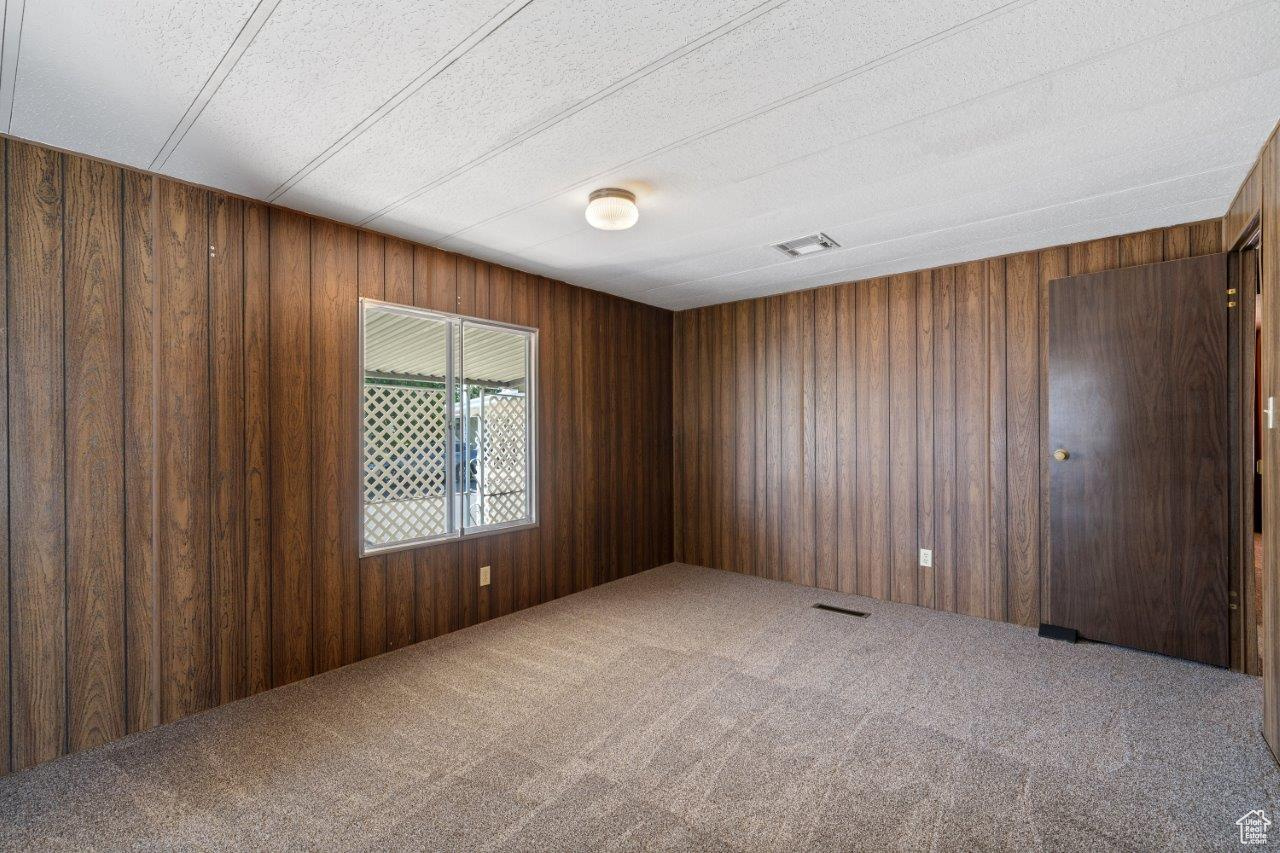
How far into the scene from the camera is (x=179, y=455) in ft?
7.60

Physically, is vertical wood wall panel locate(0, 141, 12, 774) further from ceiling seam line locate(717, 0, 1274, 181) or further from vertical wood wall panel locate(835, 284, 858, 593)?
vertical wood wall panel locate(835, 284, 858, 593)

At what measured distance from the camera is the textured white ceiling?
1434mm

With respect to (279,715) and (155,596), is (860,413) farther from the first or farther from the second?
(155,596)

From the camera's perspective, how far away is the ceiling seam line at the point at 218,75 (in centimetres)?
139

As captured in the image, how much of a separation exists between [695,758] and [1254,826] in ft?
5.30

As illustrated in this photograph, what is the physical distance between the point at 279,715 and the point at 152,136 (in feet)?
7.26

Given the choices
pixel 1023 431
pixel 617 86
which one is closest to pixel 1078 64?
pixel 617 86

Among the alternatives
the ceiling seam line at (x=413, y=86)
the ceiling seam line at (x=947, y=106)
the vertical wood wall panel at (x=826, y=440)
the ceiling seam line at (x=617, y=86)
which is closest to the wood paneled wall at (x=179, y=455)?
the ceiling seam line at (x=413, y=86)

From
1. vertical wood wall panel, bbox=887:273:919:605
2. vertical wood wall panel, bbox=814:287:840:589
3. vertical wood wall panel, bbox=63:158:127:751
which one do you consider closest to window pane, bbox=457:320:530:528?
vertical wood wall panel, bbox=63:158:127:751

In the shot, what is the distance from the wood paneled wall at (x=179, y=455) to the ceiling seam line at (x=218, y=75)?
0.40m

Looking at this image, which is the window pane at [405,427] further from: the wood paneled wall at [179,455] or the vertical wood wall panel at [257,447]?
the vertical wood wall panel at [257,447]

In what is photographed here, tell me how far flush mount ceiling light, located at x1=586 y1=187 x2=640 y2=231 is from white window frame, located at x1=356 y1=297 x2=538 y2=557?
1.23 m

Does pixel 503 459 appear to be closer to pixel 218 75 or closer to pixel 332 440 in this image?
pixel 332 440

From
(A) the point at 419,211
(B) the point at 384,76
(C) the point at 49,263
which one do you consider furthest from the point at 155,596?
(B) the point at 384,76
